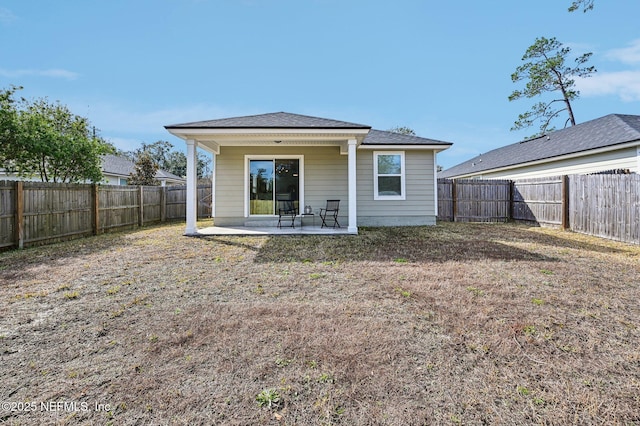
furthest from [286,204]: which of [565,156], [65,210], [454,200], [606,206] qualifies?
[565,156]

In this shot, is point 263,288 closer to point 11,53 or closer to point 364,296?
point 364,296

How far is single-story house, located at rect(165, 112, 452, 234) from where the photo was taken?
9609 mm

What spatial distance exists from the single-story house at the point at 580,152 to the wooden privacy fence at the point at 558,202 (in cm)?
165

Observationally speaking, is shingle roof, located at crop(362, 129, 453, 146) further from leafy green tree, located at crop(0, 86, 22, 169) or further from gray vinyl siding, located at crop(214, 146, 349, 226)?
leafy green tree, located at crop(0, 86, 22, 169)

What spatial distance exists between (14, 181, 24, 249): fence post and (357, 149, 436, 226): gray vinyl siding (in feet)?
28.1

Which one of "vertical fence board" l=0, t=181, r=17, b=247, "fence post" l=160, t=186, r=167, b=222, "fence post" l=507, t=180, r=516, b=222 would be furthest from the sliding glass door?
"fence post" l=507, t=180, r=516, b=222

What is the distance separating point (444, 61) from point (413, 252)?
44.7 ft

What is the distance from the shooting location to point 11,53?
12297 millimetres

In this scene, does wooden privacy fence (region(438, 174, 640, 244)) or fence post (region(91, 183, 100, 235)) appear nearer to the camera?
wooden privacy fence (region(438, 174, 640, 244))

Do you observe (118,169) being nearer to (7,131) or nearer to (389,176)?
(7,131)

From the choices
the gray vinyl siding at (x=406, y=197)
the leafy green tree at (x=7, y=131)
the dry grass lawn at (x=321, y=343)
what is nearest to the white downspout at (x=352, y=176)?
the gray vinyl siding at (x=406, y=197)

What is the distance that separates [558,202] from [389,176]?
18.4 ft

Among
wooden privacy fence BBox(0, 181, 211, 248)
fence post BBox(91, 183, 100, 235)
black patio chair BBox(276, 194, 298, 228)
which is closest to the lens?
wooden privacy fence BBox(0, 181, 211, 248)

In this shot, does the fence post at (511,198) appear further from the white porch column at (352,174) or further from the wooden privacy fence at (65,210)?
the wooden privacy fence at (65,210)
